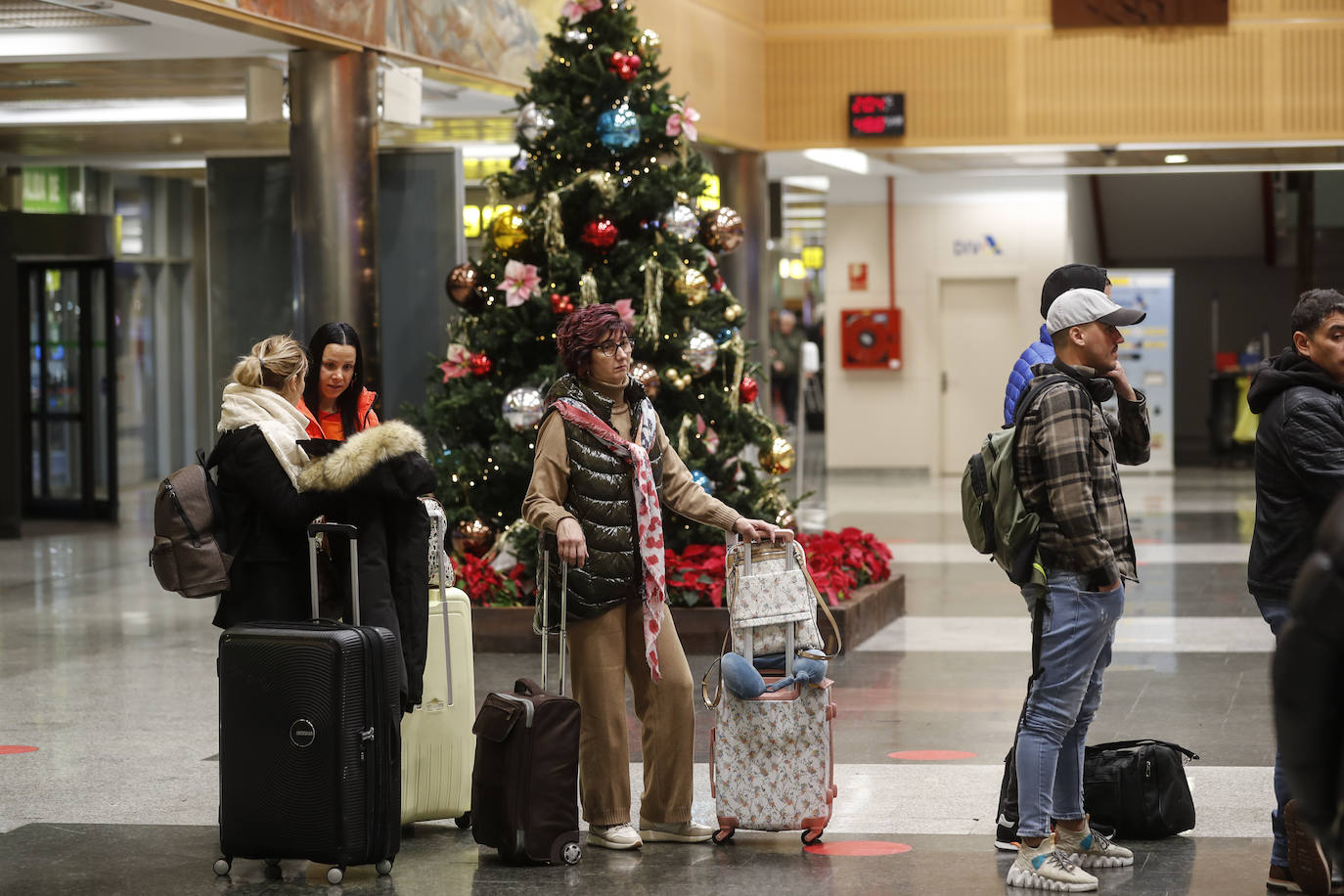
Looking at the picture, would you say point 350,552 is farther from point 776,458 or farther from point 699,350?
point 776,458

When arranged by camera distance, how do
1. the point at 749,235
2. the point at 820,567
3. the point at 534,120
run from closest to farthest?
the point at 534,120 → the point at 820,567 → the point at 749,235

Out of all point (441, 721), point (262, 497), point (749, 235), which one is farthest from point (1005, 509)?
point (749, 235)

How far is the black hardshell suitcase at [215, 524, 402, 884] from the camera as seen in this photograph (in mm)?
4691

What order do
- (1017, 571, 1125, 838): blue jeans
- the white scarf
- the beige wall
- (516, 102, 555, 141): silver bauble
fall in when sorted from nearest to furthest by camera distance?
1. (1017, 571, 1125, 838): blue jeans
2. the white scarf
3. (516, 102, 555, 141): silver bauble
4. the beige wall

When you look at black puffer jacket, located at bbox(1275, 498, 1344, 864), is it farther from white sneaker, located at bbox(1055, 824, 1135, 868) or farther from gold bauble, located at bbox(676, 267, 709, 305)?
gold bauble, located at bbox(676, 267, 709, 305)

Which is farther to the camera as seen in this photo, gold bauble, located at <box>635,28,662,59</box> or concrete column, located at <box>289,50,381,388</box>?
concrete column, located at <box>289,50,381,388</box>

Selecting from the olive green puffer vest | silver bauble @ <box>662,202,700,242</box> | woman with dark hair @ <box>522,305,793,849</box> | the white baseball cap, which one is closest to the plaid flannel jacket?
the white baseball cap

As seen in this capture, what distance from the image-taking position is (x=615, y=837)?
518 centimetres

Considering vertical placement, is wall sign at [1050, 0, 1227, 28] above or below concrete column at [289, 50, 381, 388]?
above

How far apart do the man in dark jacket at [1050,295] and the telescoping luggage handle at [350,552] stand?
72.2 inches

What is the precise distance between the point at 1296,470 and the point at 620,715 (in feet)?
6.57

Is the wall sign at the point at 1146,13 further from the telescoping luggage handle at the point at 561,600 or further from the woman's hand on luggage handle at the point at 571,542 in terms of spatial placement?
the woman's hand on luggage handle at the point at 571,542

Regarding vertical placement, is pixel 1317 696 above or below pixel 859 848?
above

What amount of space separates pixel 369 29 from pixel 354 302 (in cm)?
147
